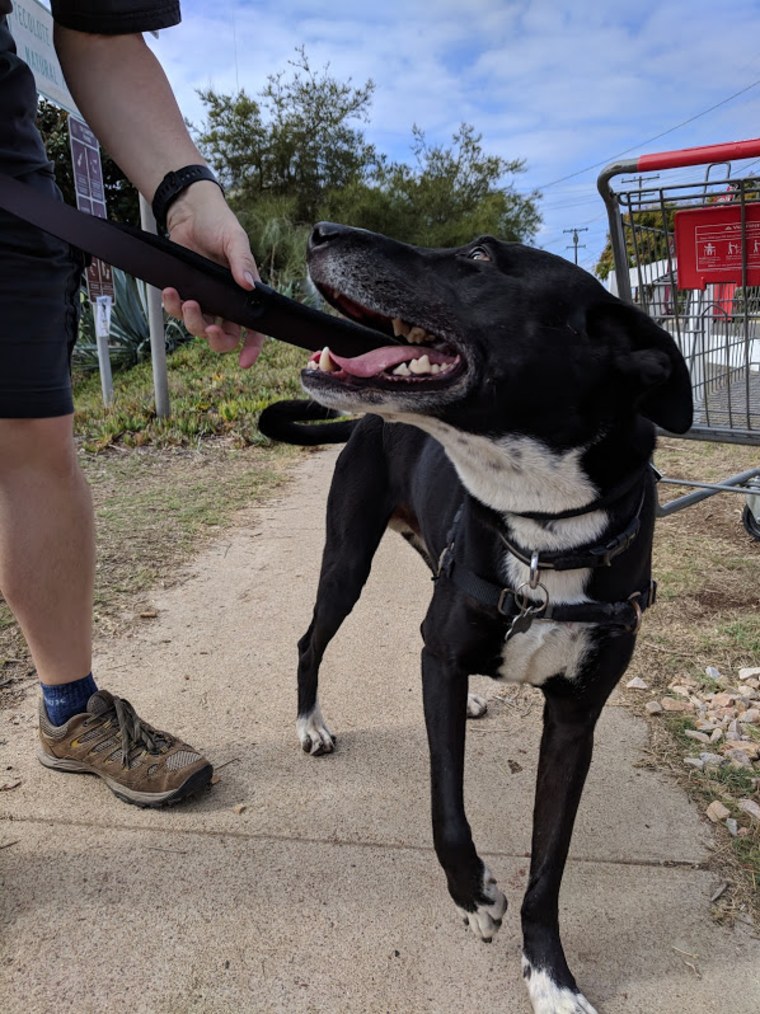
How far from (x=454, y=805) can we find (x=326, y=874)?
0.42 m

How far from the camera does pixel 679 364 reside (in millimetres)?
1737

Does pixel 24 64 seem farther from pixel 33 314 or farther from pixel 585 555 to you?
pixel 585 555

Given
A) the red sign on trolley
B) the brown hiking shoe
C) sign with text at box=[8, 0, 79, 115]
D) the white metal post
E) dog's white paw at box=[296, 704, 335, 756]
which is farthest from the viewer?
the white metal post

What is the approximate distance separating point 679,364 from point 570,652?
66 centimetres

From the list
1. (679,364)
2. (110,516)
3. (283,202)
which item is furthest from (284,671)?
(283,202)

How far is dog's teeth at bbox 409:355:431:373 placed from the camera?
5.80 feet

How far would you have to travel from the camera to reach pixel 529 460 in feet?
5.71

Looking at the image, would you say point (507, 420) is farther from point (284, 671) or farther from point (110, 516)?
point (110, 516)

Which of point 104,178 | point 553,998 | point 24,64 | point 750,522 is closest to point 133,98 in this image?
point 24,64

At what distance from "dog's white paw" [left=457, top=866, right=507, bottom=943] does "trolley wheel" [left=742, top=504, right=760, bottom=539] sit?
130 inches

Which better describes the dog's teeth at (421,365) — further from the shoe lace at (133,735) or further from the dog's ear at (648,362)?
the shoe lace at (133,735)

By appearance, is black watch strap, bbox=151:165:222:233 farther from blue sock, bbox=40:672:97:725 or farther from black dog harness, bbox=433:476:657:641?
blue sock, bbox=40:672:97:725

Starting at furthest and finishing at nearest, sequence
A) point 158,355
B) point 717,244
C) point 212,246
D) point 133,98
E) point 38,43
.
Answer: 1. point 158,355
2. point 38,43
3. point 717,244
4. point 133,98
5. point 212,246

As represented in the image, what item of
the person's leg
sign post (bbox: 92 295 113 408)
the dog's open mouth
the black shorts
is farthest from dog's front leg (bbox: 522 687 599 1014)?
sign post (bbox: 92 295 113 408)
